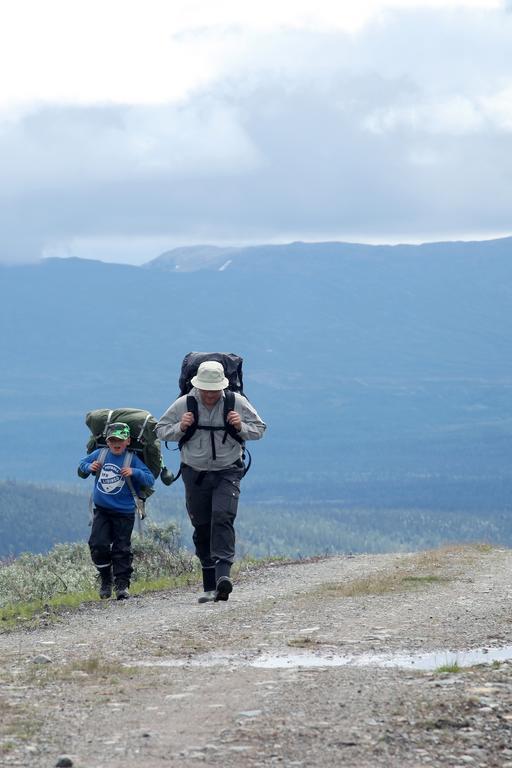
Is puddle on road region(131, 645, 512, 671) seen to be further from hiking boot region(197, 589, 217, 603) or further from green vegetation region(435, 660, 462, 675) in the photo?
hiking boot region(197, 589, 217, 603)

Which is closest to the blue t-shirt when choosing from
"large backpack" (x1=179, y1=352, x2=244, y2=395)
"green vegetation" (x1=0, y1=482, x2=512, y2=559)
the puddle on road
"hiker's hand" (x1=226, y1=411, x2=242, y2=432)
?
"large backpack" (x1=179, y1=352, x2=244, y2=395)

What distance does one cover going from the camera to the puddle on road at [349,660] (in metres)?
9.45

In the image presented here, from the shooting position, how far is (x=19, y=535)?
498 feet

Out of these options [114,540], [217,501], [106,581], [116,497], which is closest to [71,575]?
[106,581]

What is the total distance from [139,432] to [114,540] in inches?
44.0

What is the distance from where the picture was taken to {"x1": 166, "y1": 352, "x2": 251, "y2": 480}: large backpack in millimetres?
13834

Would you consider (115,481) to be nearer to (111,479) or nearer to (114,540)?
(111,479)

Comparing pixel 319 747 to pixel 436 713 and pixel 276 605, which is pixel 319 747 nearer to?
pixel 436 713

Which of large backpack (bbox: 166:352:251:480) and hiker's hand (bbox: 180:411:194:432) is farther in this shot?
large backpack (bbox: 166:352:251:480)

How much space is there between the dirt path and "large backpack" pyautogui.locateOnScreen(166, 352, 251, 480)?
152 cm

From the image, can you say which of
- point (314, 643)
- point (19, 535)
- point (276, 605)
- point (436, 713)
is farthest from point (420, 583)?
point (19, 535)

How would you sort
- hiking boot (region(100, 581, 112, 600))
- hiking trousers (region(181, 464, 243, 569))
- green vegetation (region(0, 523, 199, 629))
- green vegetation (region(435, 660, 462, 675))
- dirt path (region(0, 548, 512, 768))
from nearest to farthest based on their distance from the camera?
1. dirt path (region(0, 548, 512, 768))
2. green vegetation (region(435, 660, 462, 675))
3. hiking trousers (region(181, 464, 243, 569))
4. green vegetation (region(0, 523, 199, 629))
5. hiking boot (region(100, 581, 112, 600))

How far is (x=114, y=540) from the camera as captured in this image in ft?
50.2

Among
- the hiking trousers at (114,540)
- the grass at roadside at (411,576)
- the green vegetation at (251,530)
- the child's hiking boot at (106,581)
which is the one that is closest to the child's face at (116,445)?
the hiking trousers at (114,540)
